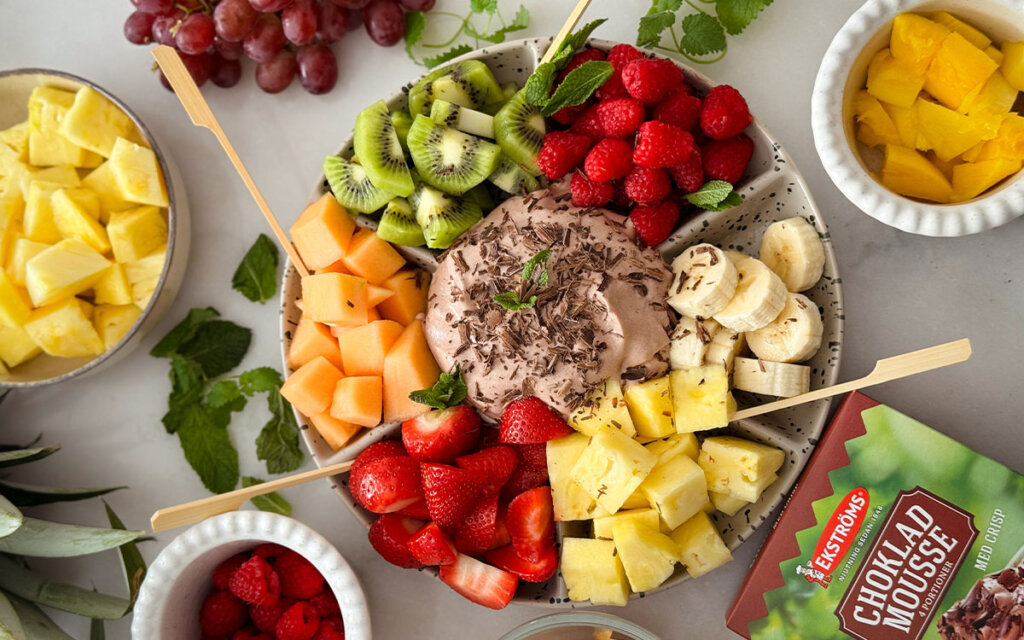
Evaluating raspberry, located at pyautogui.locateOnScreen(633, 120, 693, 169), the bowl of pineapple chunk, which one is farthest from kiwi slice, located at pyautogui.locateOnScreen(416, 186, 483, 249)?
the bowl of pineapple chunk

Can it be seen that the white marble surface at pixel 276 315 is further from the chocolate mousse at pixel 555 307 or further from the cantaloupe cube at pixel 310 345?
the chocolate mousse at pixel 555 307

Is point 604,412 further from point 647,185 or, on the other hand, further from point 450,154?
point 450,154

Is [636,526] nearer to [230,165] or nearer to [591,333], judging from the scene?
[591,333]

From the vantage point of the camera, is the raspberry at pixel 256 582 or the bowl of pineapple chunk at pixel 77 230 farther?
the bowl of pineapple chunk at pixel 77 230

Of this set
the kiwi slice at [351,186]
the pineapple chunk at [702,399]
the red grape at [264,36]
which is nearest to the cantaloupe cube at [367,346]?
the kiwi slice at [351,186]

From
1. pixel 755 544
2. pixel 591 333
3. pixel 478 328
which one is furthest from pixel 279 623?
pixel 755 544

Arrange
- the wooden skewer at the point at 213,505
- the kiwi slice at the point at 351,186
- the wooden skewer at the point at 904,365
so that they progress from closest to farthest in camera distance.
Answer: the wooden skewer at the point at 904,365, the wooden skewer at the point at 213,505, the kiwi slice at the point at 351,186
